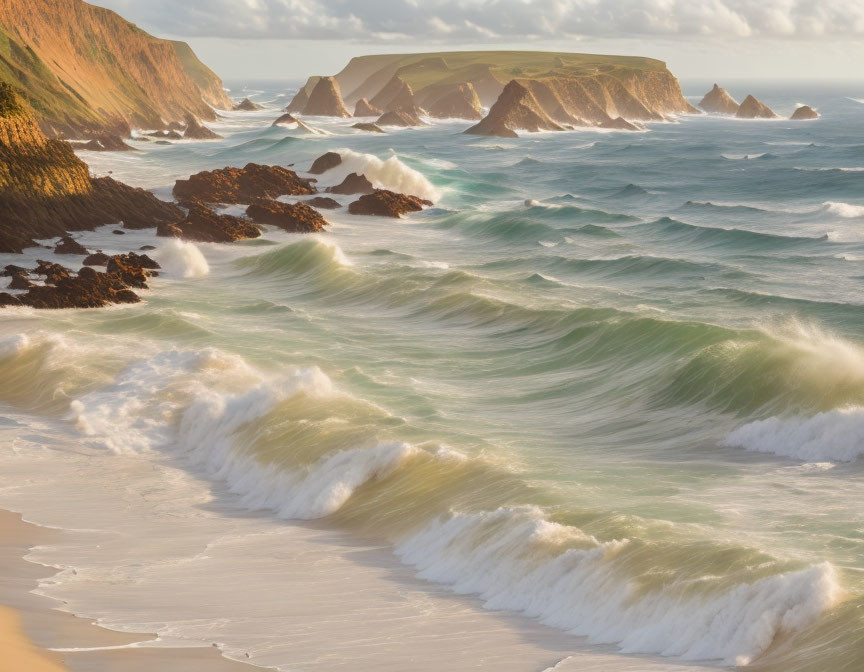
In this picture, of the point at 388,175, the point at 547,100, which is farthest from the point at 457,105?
the point at 388,175

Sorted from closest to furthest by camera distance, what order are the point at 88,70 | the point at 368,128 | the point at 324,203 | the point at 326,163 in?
the point at 324,203
the point at 326,163
the point at 88,70
the point at 368,128

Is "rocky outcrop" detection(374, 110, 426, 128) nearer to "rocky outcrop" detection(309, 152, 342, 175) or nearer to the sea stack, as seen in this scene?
the sea stack

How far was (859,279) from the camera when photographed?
1452 inches

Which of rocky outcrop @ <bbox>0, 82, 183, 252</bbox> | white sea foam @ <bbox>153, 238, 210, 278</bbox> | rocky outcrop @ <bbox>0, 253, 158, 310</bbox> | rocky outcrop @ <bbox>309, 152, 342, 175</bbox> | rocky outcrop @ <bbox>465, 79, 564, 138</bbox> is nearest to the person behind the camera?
rocky outcrop @ <bbox>0, 253, 158, 310</bbox>

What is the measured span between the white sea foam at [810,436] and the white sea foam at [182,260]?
21.7 metres

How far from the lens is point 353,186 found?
60062 millimetres

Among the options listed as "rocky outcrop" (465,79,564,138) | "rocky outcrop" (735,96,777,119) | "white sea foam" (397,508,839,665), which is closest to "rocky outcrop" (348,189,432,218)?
"white sea foam" (397,508,839,665)

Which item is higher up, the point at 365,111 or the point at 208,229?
the point at 365,111

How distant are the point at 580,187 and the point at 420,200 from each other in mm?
17543

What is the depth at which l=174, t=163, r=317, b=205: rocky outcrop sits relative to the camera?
53.7 m

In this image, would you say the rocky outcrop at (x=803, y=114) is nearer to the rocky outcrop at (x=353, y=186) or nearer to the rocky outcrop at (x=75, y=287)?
the rocky outcrop at (x=353, y=186)

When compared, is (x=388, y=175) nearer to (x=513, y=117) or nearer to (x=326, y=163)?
(x=326, y=163)

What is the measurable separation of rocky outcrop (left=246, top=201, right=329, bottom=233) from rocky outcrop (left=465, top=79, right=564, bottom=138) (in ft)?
244

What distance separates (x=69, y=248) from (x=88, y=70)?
238 ft
